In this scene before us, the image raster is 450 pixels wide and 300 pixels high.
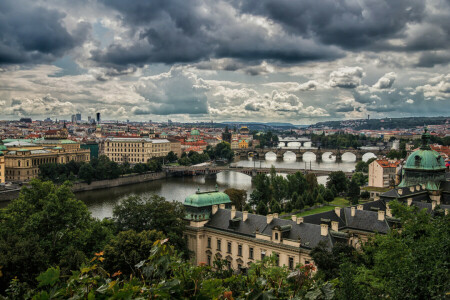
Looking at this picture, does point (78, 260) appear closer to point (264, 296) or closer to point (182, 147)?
point (264, 296)

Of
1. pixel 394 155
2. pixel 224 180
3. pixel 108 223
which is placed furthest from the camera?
pixel 394 155

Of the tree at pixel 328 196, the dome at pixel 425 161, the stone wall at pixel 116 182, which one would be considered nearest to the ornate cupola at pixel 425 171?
the dome at pixel 425 161

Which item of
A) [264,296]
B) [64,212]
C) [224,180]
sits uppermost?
[264,296]

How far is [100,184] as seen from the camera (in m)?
69.4

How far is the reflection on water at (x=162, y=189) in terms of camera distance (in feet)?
180

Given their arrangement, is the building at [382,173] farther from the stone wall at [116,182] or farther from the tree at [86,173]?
the tree at [86,173]

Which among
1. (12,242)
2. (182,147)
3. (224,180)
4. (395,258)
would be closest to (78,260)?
(12,242)

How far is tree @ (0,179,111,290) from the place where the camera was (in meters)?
19.1

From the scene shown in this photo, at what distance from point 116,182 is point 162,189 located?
32.7 feet

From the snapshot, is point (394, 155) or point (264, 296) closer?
point (264, 296)

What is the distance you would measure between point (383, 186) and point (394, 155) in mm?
41034

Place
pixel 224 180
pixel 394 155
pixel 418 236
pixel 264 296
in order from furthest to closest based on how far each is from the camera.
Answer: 1. pixel 394 155
2. pixel 224 180
3. pixel 418 236
4. pixel 264 296

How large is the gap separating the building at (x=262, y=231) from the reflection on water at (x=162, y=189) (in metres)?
21.4

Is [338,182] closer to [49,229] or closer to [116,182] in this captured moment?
[116,182]
